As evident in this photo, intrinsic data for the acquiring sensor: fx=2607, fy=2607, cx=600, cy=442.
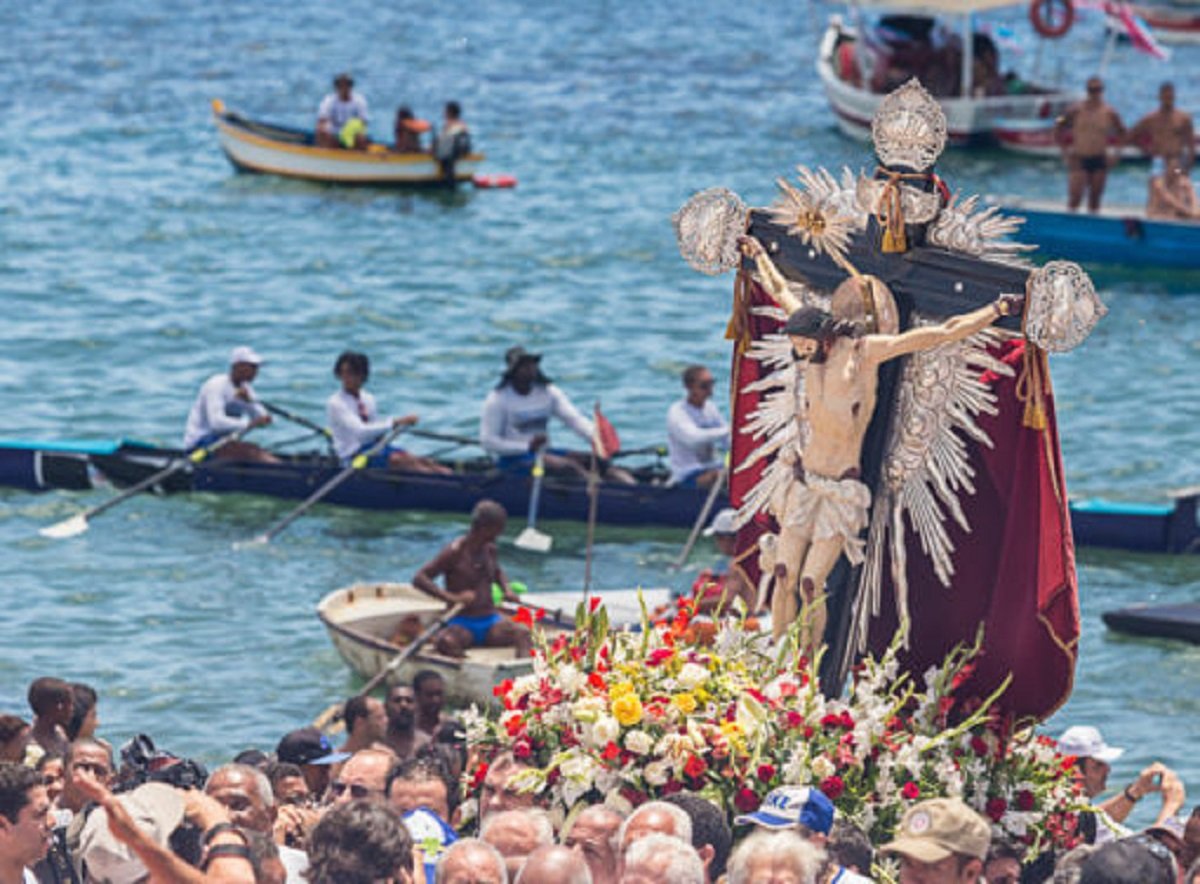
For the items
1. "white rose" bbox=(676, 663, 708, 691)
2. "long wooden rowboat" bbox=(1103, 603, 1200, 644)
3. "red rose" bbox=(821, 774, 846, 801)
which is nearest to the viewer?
"red rose" bbox=(821, 774, 846, 801)

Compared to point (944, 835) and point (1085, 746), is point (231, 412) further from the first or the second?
point (944, 835)

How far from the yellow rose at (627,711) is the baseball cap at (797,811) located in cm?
85

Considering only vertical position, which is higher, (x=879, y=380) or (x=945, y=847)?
(x=879, y=380)

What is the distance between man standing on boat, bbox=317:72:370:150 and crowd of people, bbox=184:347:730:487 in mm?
15051

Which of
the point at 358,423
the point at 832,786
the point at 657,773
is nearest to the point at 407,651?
the point at 358,423

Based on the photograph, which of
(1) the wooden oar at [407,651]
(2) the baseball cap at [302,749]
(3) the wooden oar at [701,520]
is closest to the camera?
(2) the baseball cap at [302,749]

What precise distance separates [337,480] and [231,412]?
1.39 m

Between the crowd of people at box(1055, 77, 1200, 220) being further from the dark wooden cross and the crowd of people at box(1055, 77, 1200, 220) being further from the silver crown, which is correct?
the silver crown

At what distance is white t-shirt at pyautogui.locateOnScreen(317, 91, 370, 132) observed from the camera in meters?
37.3

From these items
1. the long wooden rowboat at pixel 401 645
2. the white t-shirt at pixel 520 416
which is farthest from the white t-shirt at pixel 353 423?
the long wooden rowboat at pixel 401 645

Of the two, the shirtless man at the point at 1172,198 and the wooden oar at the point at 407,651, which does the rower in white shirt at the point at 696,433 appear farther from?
the shirtless man at the point at 1172,198

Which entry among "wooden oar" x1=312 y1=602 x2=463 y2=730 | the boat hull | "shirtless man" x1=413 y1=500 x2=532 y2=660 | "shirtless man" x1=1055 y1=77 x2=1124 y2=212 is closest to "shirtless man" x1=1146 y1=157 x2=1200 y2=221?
"shirtless man" x1=1055 y1=77 x2=1124 y2=212

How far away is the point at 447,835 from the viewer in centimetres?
993

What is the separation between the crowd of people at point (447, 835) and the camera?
27.6ft
